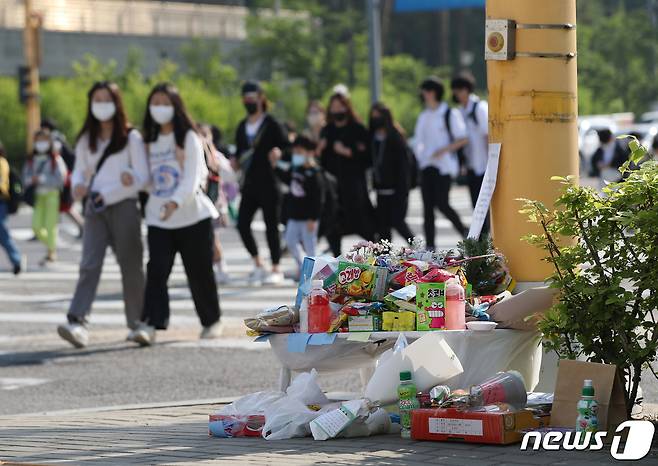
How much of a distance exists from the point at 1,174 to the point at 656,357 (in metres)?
12.7

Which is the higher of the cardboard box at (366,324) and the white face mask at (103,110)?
the white face mask at (103,110)

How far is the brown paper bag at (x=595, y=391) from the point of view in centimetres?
657

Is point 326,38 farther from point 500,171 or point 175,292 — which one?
point 500,171

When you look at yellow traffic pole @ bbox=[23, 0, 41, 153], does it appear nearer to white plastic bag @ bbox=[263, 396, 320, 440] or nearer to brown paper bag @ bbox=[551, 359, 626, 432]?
white plastic bag @ bbox=[263, 396, 320, 440]

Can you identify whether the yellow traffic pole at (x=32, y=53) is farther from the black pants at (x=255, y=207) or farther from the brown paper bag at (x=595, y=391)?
the brown paper bag at (x=595, y=391)

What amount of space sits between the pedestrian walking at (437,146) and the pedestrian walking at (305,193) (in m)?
1.21

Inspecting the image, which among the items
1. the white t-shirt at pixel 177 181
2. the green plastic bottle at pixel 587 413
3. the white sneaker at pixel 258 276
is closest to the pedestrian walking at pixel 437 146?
the white sneaker at pixel 258 276

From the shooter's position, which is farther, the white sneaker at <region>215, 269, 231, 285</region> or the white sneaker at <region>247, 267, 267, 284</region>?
the white sneaker at <region>215, 269, 231, 285</region>

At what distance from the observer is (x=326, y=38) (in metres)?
65.1

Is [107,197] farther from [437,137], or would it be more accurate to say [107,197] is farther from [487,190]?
[437,137]

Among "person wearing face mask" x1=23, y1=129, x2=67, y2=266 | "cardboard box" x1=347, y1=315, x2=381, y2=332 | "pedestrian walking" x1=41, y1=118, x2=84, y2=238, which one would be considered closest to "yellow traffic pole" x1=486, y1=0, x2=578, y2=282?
"cardboard box" x1=347, y1=315, x2=381, y2=332

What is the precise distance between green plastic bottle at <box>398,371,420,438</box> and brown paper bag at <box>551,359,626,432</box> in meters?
0.62

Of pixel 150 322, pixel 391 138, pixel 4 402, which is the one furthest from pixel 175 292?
pixel 4 402

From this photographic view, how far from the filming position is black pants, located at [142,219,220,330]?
11734 mm
